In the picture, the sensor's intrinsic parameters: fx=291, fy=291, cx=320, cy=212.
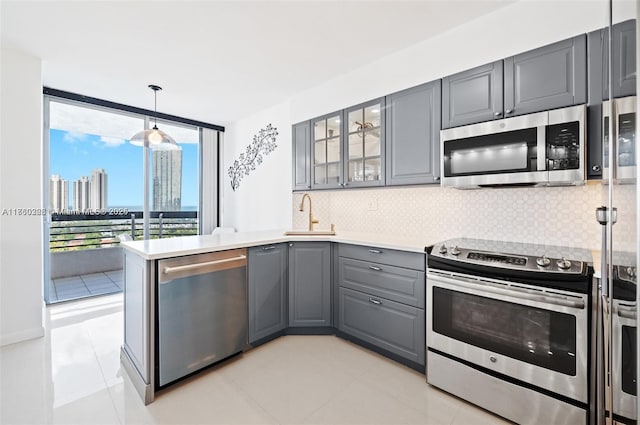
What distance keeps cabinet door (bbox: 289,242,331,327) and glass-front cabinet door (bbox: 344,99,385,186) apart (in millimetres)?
754

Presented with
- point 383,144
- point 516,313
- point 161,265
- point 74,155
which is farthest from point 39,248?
point 516,313

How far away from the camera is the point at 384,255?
2.35m

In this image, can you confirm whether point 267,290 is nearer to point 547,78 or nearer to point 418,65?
point 418,65

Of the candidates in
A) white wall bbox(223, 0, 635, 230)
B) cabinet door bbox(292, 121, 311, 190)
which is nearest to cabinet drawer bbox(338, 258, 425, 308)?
cabinet door bbox(292, 121, 311, 190)

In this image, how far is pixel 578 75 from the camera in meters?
1.71

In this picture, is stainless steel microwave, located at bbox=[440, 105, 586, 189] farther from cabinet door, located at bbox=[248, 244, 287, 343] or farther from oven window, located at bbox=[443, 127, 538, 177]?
cabinet door, located at bbox=[248, 244, 287, 343]

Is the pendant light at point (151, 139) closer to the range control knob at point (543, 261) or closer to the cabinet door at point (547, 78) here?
the cabinet door at point (547, 78)

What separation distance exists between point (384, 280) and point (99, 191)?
4.08 m

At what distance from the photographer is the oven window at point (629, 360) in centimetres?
51

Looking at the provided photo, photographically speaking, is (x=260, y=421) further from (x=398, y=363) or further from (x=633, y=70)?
(x=633, y=70)

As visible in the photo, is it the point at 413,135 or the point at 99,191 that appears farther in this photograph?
the point at 99,191

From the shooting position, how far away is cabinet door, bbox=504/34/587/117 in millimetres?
1711

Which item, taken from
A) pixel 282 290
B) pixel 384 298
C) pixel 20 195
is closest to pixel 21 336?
pixel 20 195

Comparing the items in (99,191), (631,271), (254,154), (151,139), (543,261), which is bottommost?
(543,261)
